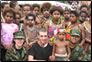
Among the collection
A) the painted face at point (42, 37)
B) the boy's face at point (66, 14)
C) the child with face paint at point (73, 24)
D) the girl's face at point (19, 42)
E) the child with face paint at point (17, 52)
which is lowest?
the child with face paint at point (17, 52)

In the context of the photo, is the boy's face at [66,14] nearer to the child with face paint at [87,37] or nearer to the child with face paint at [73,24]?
the child with face paint at [73,24]

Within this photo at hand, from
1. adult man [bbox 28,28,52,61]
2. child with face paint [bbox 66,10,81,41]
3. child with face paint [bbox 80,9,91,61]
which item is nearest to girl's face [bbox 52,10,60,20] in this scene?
child with face paint [bbox 66,10,81,41]

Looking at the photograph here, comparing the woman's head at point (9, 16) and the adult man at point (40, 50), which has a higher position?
the woman's head at point (9, 16)

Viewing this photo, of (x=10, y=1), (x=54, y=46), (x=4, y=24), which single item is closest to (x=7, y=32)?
(x=4, y=24)

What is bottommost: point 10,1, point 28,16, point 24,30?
point 24,30

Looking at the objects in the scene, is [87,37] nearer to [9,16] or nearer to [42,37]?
[42,37]

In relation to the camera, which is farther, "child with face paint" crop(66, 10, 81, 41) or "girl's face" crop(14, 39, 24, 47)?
"child with face paint" crop(66, 10, 81, 41)

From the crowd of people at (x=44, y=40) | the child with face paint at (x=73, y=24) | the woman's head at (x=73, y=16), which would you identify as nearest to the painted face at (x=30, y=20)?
the crowd of people at (x=44, y=40)

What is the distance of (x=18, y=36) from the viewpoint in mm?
3732

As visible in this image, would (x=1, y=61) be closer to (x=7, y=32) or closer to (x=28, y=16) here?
(x=7, y=32)

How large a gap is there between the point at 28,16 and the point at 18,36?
2.33 ft

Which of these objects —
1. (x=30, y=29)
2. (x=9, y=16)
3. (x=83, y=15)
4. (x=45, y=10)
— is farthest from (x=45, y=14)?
(x=9, y=16)

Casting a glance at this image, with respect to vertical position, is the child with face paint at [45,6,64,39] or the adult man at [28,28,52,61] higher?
the child with face paint at [45,6,64,39]

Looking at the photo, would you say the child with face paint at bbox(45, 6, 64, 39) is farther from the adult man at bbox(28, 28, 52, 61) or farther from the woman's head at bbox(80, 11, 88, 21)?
the woman's head at bbox(80, 11, 88, 21)
